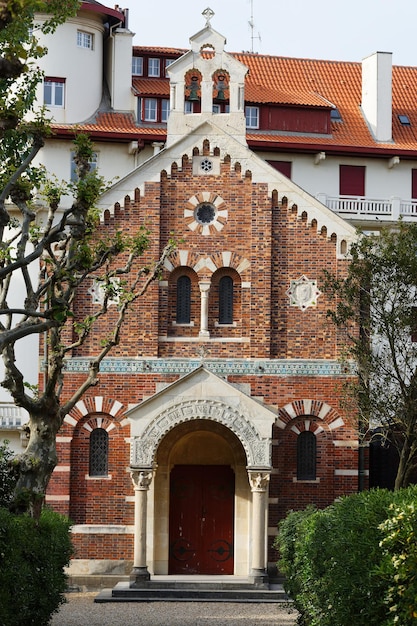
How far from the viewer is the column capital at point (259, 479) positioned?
134 feet

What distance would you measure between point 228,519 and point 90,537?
4062mm

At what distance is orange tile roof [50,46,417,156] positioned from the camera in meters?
59.1

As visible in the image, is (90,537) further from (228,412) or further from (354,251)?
(354,251)

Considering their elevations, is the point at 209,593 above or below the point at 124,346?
below

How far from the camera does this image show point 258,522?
40688 mm

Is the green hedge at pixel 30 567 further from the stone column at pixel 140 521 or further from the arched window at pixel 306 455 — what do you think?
the arched window at pixel 306 455

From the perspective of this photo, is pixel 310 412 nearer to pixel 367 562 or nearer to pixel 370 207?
pixel 370 207

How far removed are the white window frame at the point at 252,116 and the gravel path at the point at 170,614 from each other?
25826mm

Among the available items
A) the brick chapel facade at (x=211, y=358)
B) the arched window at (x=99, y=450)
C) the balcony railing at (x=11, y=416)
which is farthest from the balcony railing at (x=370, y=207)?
the arched window at (x=99, y=450)

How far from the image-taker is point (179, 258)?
43.2m

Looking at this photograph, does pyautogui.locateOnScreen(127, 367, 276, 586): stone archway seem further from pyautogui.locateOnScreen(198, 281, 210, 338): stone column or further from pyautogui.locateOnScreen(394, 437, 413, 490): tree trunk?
pyautogui.locateOnScreen(394, 437, 413, 490): tree trunk

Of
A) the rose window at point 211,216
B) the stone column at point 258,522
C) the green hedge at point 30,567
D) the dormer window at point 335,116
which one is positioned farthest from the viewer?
the dormer window at point 335,116

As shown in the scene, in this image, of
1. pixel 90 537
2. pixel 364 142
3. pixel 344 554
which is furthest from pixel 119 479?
pixel 364 142

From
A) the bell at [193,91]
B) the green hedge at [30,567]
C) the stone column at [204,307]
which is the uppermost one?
the bell at [193,91]
